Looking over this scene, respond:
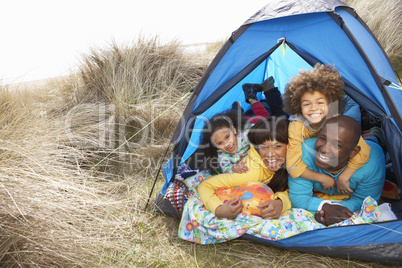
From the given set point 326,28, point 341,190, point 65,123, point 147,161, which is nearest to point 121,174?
point 147,161

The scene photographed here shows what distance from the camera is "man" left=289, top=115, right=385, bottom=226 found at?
229cm

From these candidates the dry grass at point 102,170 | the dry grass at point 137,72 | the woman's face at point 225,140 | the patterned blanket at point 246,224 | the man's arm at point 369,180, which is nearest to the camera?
the dry grass at point 102,170

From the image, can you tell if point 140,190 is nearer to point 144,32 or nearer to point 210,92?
point 210,92

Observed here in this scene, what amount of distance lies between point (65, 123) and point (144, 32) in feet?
7.42

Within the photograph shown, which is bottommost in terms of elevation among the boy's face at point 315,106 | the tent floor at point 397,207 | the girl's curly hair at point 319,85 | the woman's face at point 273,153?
the tent floor at point 397,207

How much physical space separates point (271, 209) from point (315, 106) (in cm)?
83

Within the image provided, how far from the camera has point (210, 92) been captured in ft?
9.32

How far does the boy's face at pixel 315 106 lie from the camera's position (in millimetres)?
2453

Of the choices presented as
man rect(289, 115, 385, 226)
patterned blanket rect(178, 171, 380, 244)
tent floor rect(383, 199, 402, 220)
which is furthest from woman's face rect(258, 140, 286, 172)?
tent floor rect(383, 199, 402, 220)

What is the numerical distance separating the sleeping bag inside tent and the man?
160mm

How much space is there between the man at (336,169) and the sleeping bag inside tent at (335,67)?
0.53 feet

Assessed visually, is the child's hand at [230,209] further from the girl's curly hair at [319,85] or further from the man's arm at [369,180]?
the girl's curly hair at [319,85]

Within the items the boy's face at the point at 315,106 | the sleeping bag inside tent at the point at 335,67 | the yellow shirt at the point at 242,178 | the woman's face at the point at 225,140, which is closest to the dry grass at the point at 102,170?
the sleeping bag inside tent at the point at 335,67

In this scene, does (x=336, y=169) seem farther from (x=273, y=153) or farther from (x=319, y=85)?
(x=319, y=85)
